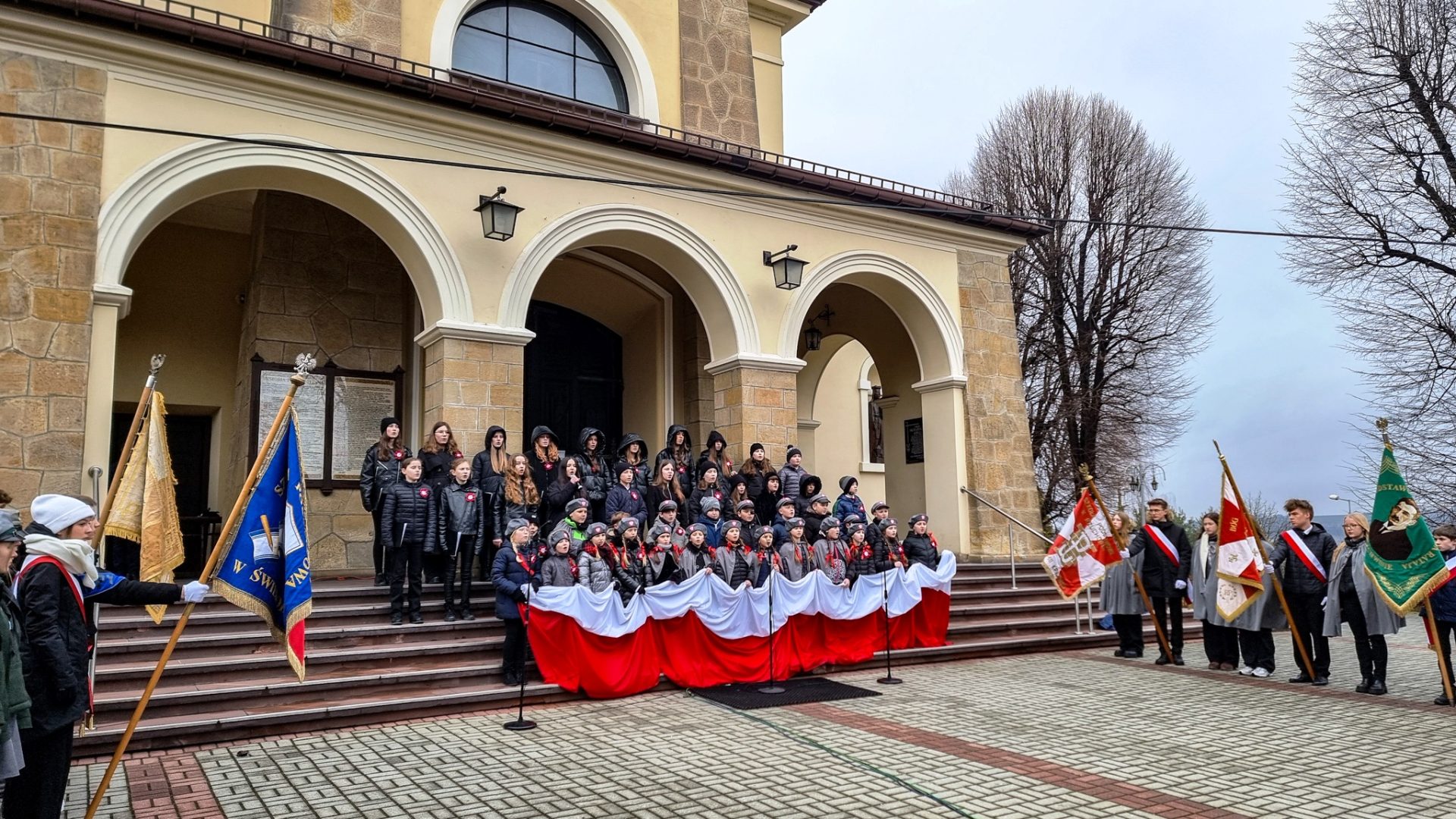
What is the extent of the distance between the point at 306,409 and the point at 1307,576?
11049mm

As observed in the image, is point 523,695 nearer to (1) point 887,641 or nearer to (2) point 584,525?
(2) point 584,525

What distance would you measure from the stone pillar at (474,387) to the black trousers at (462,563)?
1657 millimetres

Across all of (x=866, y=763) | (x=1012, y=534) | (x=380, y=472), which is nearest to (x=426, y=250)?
(x=380, y=472)

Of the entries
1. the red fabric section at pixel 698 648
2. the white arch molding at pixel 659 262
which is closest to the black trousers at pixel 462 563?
the red fabric section at pixel 698 648

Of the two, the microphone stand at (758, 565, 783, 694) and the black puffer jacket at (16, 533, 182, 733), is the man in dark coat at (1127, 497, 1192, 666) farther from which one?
the black puffer jacket at (16, 533, 182, 733)

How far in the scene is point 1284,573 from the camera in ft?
31.1

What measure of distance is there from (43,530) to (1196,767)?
251 inches

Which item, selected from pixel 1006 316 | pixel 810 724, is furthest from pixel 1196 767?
pixel 1006 316

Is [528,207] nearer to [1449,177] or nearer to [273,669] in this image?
[273,669]

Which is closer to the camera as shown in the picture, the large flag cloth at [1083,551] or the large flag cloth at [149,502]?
the large flag cloth at [149,502]

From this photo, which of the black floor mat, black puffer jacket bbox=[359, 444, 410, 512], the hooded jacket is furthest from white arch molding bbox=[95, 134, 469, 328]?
the black floor mat

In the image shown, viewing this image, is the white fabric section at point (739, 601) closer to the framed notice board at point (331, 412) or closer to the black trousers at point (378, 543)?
the black trousers at point (378, 543)

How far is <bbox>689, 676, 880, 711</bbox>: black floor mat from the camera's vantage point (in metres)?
8.18

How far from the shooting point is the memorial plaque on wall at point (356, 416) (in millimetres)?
11914
